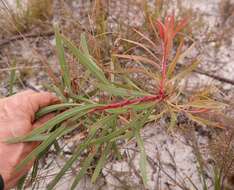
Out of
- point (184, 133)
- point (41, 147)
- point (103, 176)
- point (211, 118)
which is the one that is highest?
point (41, 147)

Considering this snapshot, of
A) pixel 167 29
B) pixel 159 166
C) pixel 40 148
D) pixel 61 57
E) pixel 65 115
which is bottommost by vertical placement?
pixel 159 166

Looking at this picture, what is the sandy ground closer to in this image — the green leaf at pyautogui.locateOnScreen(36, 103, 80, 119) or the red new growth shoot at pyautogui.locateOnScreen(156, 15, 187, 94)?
the green leaf at pyautogui.locateOnScreen(36, 103, 80, 119)

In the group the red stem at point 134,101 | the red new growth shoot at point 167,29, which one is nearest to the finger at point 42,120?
the red stem at point 134,101

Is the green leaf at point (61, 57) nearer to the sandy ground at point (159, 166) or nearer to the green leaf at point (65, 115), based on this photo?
the green leaf at point (65, 115)

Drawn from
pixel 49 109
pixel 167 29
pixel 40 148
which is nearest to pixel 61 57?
pixel 49 109

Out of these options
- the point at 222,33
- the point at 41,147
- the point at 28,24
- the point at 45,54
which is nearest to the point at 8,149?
the point at 41,147

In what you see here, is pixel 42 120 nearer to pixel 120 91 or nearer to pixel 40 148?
pixel 40 148

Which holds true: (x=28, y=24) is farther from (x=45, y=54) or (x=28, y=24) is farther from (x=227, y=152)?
(x=227, y=152)

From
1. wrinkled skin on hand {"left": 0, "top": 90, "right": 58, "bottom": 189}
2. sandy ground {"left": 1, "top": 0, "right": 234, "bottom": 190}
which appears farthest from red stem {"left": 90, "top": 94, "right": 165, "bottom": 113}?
sandy ground {"left": 1, "top": 0, "right": 234, "bottom": 190}
